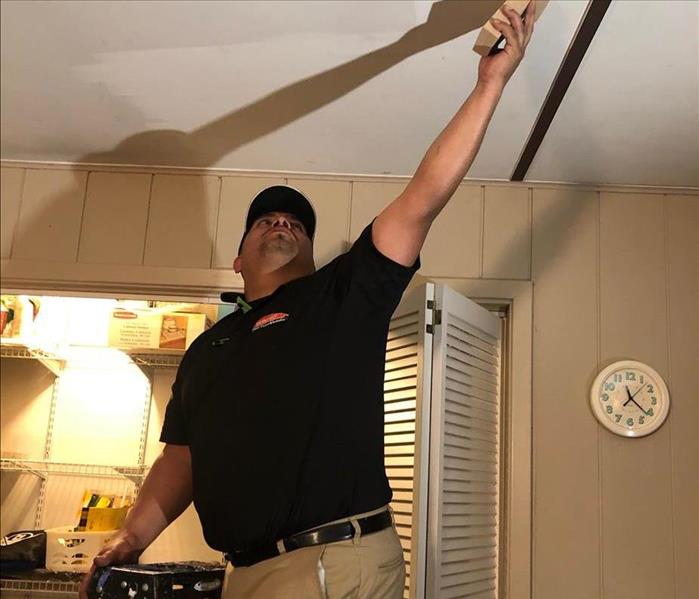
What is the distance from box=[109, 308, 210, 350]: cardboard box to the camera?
3.25 m

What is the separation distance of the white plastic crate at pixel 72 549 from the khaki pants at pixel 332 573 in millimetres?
1817

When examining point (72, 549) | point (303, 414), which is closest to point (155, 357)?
point (72, 549)

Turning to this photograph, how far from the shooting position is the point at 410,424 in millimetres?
2135

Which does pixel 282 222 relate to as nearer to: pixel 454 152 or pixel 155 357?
pixel 454 152

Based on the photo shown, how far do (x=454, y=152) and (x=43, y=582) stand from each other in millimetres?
2589

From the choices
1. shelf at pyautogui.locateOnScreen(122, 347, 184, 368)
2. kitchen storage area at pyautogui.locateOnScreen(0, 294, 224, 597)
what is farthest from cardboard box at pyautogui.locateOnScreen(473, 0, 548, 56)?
shelf at pyautogui.locateOnScreen(122, 347, 184, 368)

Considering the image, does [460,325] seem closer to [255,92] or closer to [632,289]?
[632,289]

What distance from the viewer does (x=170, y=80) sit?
2.04m

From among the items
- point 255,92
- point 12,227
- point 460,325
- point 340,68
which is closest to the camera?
point 340,68

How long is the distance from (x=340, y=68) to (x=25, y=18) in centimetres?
73

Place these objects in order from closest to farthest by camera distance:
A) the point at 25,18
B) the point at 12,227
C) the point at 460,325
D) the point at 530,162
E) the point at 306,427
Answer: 1. the point at 306,427
2. the point at 25,18
3. the point at 460,325
4. the point at 530,162
5. the point at 12,227

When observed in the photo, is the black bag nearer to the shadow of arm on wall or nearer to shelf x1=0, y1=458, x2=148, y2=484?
shelf x1=0, y1=458, x2=148, y2=484

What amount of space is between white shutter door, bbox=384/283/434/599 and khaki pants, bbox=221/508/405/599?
535mm

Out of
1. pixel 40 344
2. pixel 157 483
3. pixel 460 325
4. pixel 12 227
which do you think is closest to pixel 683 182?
pixel 460 325
